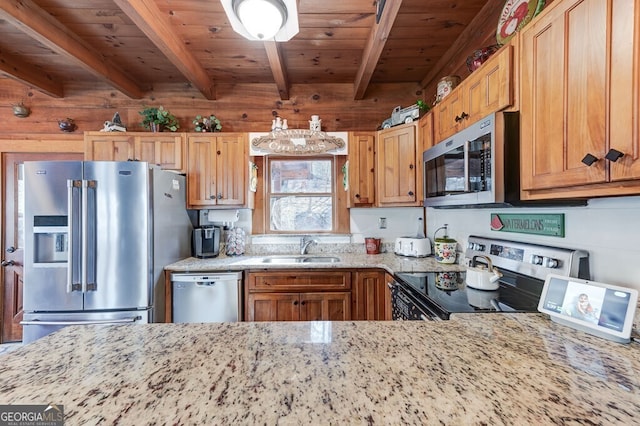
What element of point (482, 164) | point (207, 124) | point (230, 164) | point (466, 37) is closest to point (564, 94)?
point (482, 164)

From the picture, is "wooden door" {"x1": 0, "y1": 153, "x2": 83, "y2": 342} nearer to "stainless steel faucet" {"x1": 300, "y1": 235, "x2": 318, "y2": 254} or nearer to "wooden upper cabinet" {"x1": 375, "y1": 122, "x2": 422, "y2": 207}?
"stainless steel faucet" {"x1": 300, "y1": 235, "x2": 318, "y2": 254}

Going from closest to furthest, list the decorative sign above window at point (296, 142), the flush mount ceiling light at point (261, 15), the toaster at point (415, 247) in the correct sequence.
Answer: the flush mount ceiling light at point (261, 15)
the decorative sign above window at point (296, 142)
the toaster at point (415, 247)

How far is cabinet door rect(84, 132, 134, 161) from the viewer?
2527mm

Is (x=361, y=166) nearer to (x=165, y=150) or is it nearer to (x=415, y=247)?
(x=415, y=247)

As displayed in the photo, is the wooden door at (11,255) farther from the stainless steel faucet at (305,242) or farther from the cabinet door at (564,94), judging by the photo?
the cabinet door at (564,94)

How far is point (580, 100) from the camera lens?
0.92 meters

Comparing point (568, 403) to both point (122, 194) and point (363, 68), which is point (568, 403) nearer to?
point (363, 68)

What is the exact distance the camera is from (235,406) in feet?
1.73

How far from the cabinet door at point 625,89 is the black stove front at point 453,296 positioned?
66 centimetres

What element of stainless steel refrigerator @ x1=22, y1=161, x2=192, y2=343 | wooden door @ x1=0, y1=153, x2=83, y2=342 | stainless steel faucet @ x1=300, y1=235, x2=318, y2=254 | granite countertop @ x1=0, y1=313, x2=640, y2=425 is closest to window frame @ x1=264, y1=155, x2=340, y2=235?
stainless steel faucet @ x1=300, y1=235, x2=318, y2=254

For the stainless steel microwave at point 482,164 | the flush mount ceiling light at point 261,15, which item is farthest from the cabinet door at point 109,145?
the stainless steel microwave at point 482,164

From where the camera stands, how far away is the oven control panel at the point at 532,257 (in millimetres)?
1203

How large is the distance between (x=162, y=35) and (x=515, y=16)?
85.4 inches

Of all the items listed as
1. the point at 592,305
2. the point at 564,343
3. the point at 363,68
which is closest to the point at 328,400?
the point at 564,343
